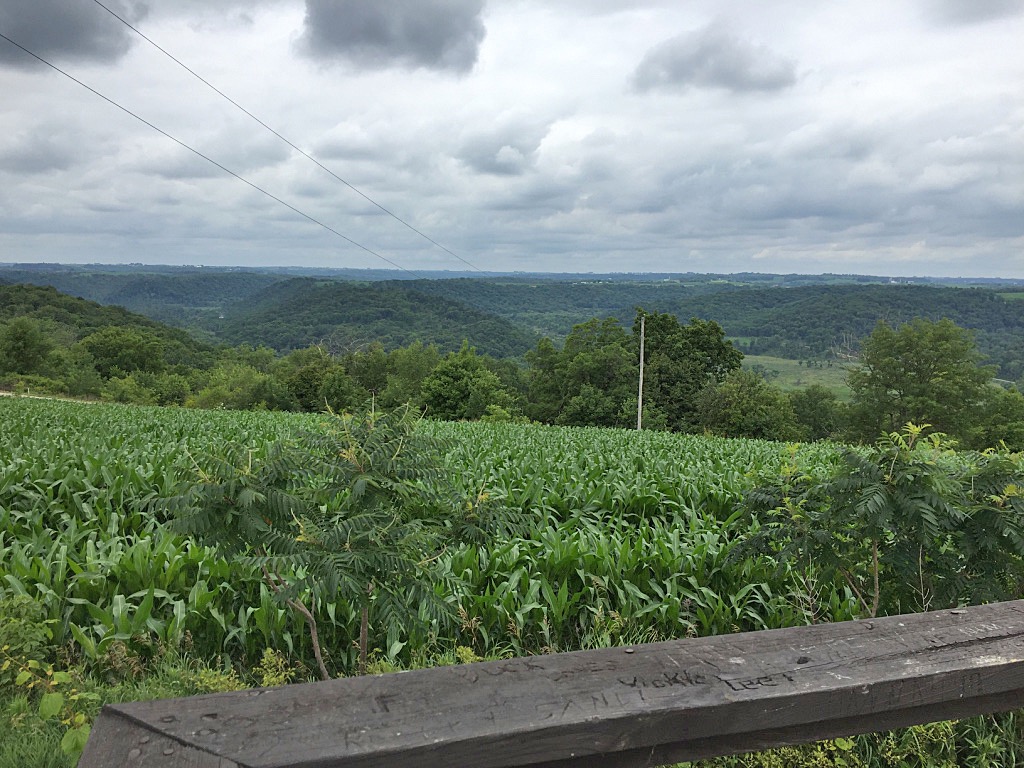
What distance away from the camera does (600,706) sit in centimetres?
136

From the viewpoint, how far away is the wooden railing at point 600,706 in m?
1.21

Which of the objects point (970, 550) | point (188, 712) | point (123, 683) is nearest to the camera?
point (188, 712)

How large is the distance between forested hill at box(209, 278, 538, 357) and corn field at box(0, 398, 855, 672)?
11711 cm

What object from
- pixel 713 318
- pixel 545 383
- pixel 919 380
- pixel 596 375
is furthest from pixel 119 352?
pixel 713 318

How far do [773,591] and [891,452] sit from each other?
6.80 ft

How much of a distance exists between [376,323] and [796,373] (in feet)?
310

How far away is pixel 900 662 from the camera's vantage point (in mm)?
1668

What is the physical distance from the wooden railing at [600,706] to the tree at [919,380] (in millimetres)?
49041

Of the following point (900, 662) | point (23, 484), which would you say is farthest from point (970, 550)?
point (23, 484)

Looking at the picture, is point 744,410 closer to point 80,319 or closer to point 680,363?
point 680,363

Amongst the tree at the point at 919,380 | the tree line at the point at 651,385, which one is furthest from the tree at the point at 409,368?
the tree at the point at 919,380

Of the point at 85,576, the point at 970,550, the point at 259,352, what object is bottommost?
the point at 259,352

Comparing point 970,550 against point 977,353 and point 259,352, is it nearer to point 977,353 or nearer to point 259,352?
point 977,353

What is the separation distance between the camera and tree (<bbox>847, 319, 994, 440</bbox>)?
4469 cm
